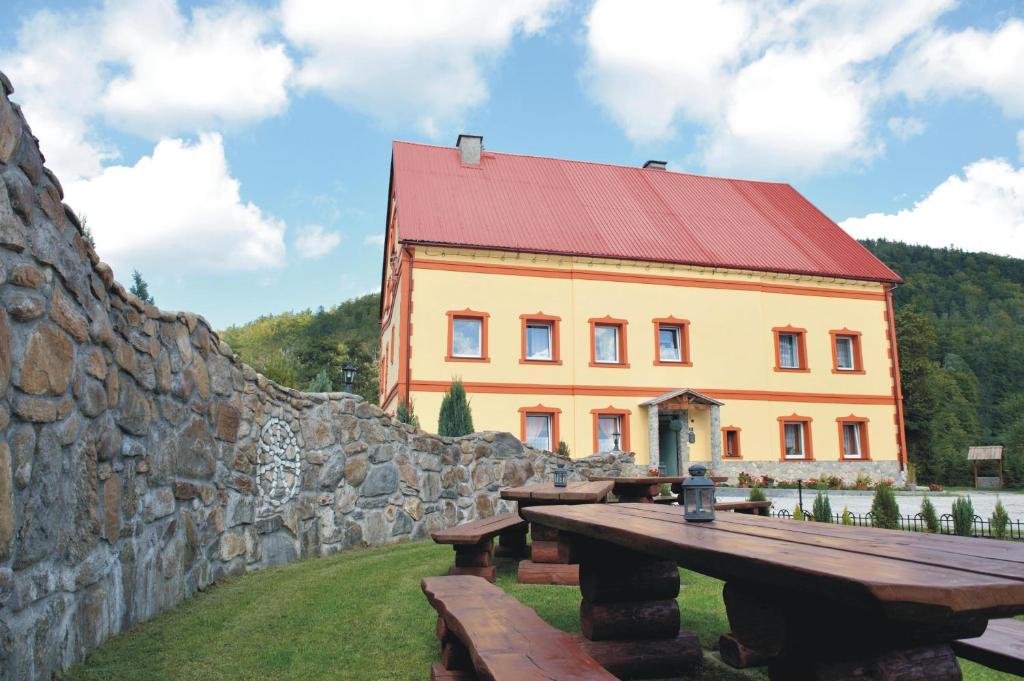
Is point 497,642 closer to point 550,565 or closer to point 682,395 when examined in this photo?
point 550,565

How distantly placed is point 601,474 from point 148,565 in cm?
940

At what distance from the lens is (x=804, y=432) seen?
825 inches

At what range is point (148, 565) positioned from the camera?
14.8ft

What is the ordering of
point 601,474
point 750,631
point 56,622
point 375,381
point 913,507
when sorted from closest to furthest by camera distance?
point 750,631 → point 56,622 → point 601,474 → point 913,507 → point 375,381

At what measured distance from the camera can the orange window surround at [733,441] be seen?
19.9 m

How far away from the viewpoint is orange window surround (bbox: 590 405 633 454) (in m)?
18.8

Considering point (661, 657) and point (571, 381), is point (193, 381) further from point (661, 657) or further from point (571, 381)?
point (571, 381)

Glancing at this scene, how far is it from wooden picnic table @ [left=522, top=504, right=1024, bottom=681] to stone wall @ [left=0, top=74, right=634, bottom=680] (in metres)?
2.40

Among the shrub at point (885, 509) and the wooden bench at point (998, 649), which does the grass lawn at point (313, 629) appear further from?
the shrub at point (885, 509)

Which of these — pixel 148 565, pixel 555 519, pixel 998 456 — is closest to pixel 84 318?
pixel 148 565

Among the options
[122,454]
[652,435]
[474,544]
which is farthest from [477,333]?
[122,454]

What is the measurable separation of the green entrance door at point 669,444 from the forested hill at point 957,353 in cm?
1629

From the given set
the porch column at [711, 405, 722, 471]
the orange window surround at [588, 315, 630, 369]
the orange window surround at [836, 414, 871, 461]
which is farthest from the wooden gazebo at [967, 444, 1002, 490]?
the orange window surround at [588, 315, 630, 369]

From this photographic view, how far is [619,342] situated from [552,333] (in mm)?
1991
